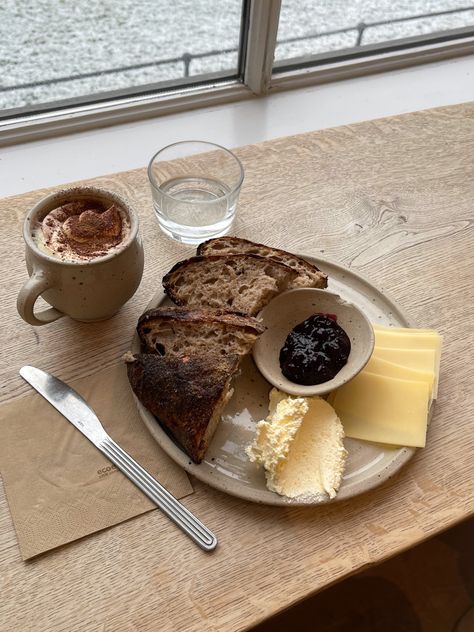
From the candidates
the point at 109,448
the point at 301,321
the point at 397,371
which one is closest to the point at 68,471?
the point at 109,448

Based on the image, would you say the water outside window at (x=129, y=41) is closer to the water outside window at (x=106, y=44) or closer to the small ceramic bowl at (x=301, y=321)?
the water outside window at (x=106, y=44)

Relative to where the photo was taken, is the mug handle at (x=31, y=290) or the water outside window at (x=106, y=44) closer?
the mug handle at (x=31, y=290)

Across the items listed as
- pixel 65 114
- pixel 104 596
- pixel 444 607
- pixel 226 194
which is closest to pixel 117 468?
pixel 104 596

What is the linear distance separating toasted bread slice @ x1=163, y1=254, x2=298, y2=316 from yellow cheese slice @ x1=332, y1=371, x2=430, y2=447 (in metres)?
0.23

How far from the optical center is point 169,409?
1.09 m

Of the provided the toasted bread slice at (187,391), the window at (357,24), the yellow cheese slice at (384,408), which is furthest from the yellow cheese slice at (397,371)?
the window at (357,24)

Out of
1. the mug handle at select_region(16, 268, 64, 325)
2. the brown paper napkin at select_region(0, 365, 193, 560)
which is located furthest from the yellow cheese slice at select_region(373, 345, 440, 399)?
the mug handle at select_region(16, 268, 64, 325)

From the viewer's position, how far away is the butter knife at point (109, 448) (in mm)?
1039

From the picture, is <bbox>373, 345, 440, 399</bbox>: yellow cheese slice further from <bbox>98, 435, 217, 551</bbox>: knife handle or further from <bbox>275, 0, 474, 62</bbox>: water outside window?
<bbox>275, 0, 474, 62</bbox>: water outside window

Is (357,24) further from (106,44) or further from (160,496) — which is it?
(160,496)

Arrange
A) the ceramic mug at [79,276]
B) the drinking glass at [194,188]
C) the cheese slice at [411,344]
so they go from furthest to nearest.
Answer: the drinking glass at [194,188] → the cheese slice at [411,344] → the ceramic mug at [79,276]

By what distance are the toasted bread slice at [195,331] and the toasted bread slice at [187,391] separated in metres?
0.03

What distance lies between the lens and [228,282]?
1.27m

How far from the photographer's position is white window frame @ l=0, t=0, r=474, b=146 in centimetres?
187
